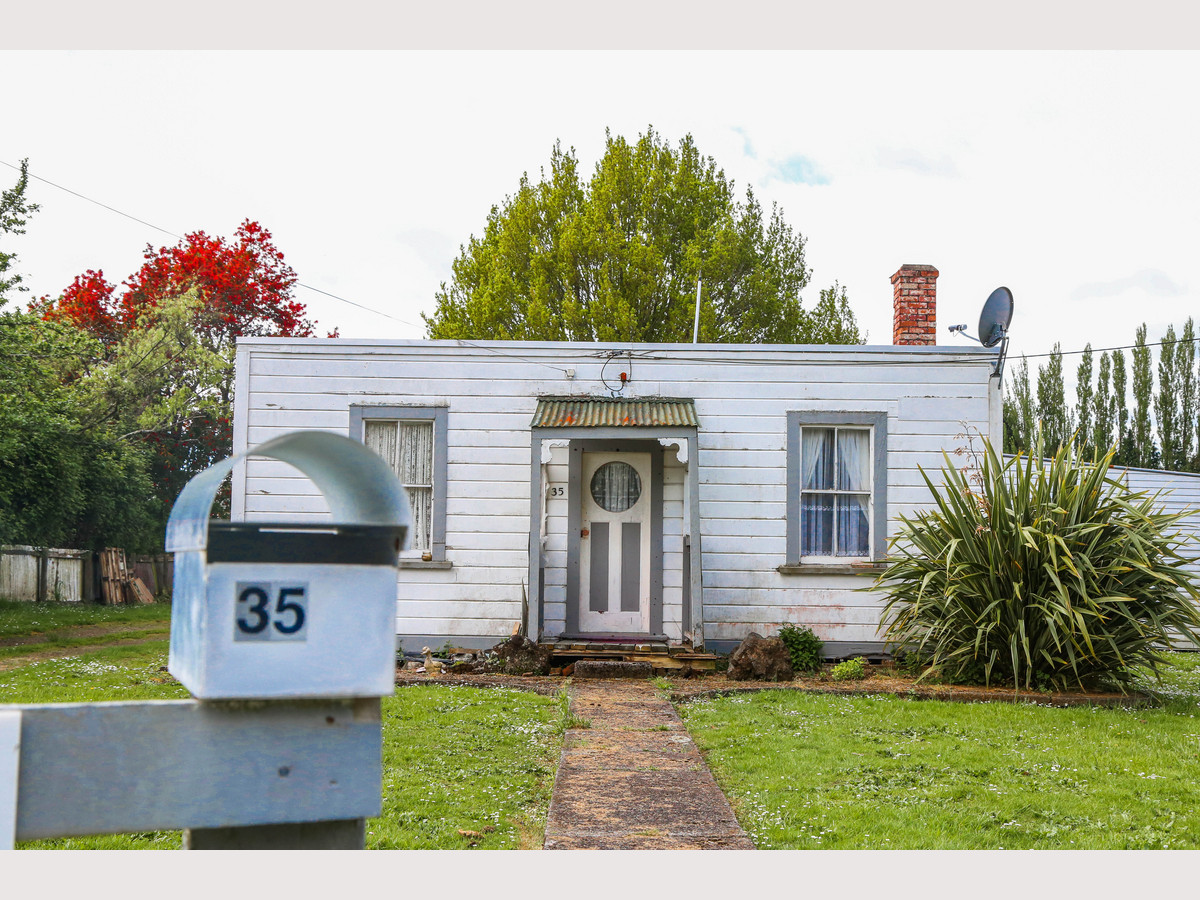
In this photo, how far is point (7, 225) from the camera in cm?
1378

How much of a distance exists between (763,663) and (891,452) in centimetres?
297

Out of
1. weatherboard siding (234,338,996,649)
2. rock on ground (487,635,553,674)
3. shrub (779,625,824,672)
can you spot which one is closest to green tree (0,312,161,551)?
Answer: weatherboard siding (234,338,996,649)

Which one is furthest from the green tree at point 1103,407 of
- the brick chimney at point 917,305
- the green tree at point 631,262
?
the brick chimney at point 917,305

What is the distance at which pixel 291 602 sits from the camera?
4.83 ft

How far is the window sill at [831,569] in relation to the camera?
11562 millimetres

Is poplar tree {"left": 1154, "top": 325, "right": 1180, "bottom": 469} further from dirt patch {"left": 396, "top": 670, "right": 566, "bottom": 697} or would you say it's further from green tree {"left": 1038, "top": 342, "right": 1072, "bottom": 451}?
dirt patch {"left": 396, "top": 670, "right": 566, "bottom": 697}

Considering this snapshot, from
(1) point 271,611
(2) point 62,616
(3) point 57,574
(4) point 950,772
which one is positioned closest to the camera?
(1) point 271,611

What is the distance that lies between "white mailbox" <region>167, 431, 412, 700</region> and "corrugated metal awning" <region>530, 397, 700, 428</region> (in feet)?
30.3

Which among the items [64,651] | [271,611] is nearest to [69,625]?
[64,651]

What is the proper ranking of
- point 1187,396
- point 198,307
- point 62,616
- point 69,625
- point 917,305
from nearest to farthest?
point 917,305
point 69,625
point 62,616
point 198,307
point 1187,396

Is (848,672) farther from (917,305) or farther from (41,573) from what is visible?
(41,573)

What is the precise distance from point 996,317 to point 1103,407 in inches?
891

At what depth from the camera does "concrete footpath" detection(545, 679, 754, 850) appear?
4727 millimetres

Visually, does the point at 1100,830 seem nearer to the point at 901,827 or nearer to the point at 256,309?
the point at 901,827
